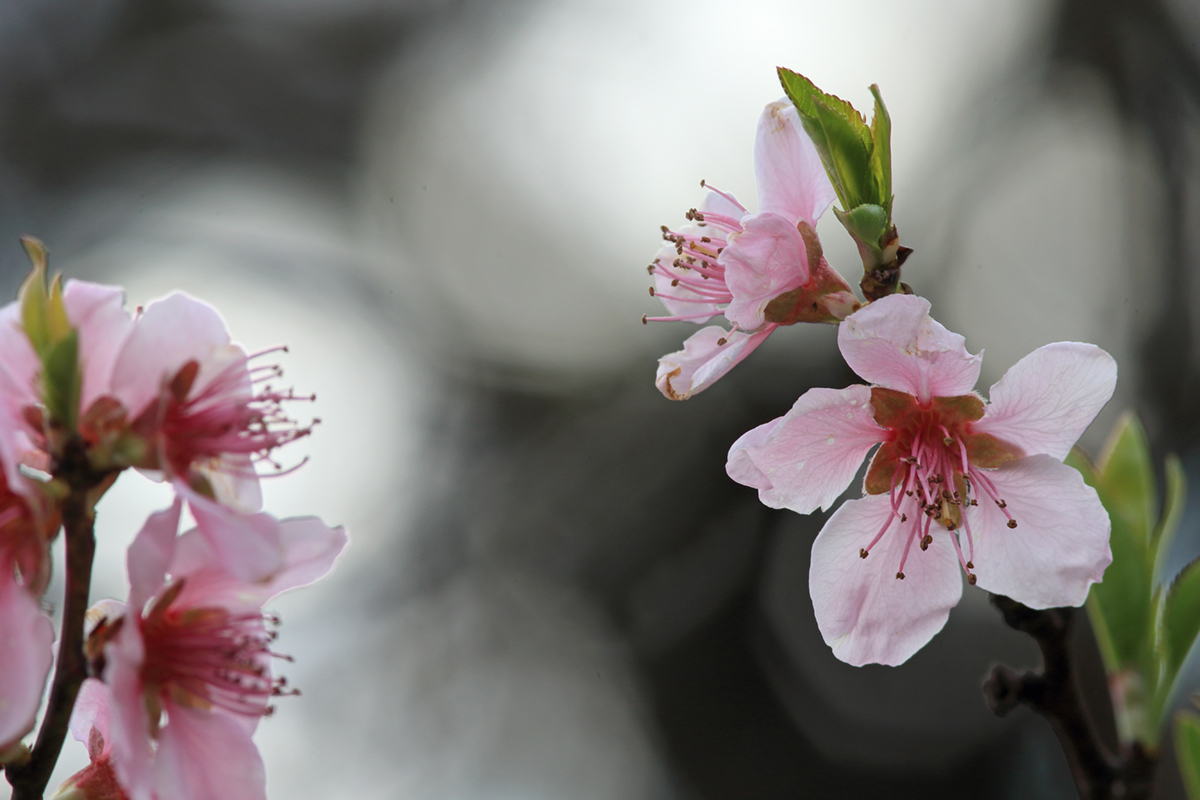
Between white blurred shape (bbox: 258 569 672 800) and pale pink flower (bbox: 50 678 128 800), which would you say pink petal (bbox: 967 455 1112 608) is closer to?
pale pink flower (bbox: 50 678 128 800)

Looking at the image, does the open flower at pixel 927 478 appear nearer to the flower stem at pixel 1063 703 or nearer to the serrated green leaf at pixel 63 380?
the flower stem at pixel 1063 703

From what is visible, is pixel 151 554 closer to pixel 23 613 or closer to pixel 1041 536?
pixel 23 613

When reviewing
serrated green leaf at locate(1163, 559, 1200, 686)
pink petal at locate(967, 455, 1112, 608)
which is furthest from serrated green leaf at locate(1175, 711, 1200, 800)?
pink petal at locate(967, 455, 1112, 608)

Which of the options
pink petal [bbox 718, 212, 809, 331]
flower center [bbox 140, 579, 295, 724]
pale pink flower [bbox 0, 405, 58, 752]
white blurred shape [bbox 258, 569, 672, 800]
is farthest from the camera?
white blurred shape [bbox 258, 569, 672, 800]

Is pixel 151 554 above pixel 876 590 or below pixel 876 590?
above

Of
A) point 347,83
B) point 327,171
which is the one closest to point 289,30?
point 347,83

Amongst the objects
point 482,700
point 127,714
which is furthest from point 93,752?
point 482,700

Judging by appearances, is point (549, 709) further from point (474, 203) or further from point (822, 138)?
point (822, 138)
